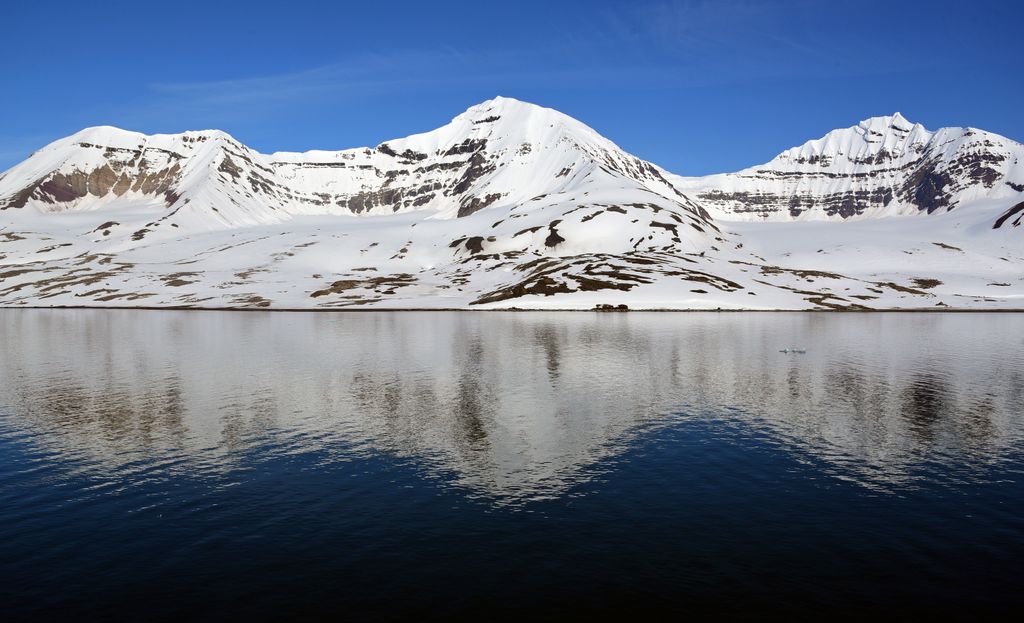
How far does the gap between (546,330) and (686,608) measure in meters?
114

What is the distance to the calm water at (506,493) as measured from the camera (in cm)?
2264

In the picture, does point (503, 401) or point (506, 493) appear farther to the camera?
point (503, 401)

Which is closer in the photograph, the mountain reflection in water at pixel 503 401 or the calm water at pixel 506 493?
the calm water at pixel 506 493

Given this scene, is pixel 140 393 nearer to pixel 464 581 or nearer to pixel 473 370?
pixel 473 370

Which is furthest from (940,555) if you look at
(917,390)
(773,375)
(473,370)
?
(473,370)

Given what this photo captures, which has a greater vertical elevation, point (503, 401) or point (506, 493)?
point (503, 401)

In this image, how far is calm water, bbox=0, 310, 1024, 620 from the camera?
2264 cm

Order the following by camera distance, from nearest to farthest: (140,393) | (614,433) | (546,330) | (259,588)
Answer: (259,588)
(614,433)
(140,393)
(546,330)

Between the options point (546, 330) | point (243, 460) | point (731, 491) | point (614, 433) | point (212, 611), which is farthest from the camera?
point (546, 330)

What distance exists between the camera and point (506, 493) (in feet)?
107

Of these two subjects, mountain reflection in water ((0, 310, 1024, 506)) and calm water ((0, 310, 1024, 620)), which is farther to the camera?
mountain reflection in water ((0, 310, 1024, 506))

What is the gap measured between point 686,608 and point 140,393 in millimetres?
53525

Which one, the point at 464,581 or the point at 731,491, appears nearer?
the point at 464,581

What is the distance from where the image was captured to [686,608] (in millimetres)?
21344
